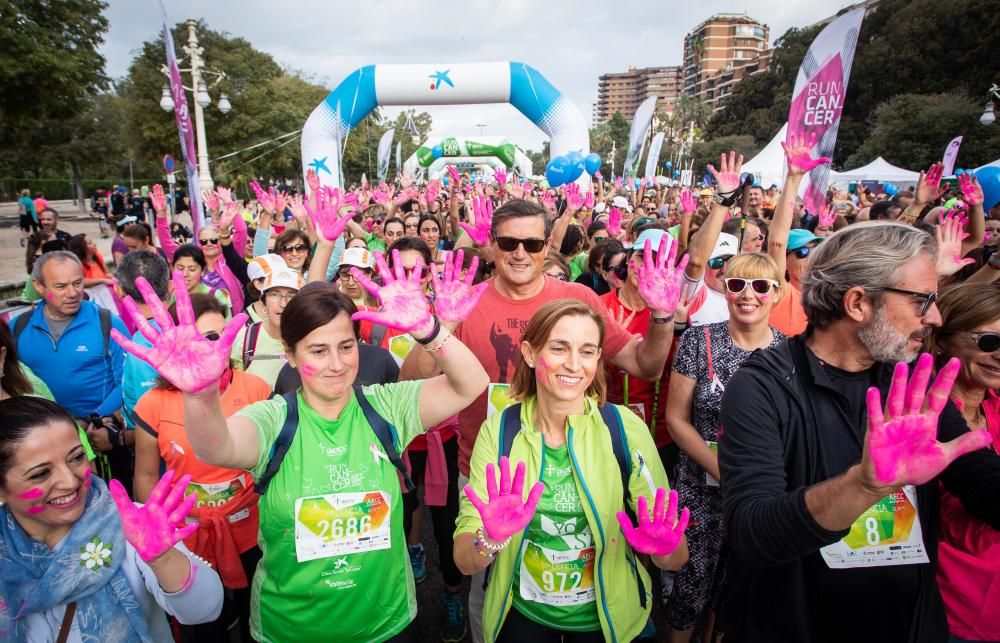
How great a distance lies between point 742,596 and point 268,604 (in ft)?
4.86

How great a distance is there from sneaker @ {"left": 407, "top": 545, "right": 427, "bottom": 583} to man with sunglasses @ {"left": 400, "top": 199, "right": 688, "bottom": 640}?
34.2 inches

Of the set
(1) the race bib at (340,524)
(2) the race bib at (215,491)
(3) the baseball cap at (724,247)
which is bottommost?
(2) the race bib at (215,491)

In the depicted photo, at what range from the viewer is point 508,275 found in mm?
2662

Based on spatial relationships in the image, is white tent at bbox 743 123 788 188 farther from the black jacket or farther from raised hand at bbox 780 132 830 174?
the black jacket

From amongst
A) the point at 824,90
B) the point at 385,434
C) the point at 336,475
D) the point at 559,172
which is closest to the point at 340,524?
the point at 336,475

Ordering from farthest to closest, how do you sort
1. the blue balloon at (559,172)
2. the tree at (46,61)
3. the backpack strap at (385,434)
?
the tree at (46,61) < the blue balloon at (559,172) < the backpack strap at (385,434)

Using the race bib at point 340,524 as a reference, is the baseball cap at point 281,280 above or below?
above

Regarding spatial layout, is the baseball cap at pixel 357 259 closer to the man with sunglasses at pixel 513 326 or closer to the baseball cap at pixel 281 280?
the baseball cap at pixel 281 280

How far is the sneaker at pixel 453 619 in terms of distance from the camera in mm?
2846

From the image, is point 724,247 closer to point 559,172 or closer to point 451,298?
point 451,298

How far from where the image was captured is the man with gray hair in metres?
1.43

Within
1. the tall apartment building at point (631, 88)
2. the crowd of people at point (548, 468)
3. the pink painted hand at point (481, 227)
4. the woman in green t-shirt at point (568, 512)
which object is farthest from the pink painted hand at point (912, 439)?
the tall apartment building at point (631, 88)

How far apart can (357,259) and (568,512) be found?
2.61 metres

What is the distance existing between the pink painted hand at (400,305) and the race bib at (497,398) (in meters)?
0.65
